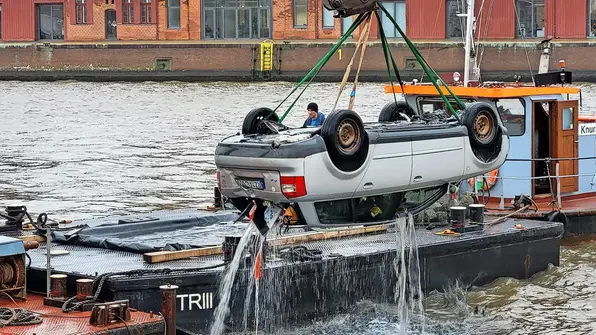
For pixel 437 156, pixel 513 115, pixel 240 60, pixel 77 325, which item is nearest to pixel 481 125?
pixel 437 156

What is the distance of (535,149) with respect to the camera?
1842 cm

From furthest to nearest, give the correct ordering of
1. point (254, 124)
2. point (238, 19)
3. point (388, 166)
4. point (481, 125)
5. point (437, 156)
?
point (238, 19), point (481, 125), point (437, 156), point (254, 124), point (388, 166)

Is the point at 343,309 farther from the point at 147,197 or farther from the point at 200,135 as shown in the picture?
the point at 200,135

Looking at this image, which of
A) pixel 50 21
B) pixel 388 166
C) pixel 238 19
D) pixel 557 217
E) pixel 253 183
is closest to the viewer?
pixel 253 183

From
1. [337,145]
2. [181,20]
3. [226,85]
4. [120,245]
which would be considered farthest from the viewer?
[181,20]

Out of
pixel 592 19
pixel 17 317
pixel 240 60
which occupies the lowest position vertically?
pixel 17 317

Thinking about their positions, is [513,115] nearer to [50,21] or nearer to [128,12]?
[128,12]

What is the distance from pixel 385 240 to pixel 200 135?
24.1 metres

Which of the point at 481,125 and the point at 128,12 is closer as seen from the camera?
the point at 481,125

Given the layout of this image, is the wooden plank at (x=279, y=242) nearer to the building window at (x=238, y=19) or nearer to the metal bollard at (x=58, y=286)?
the metal bollard at (x=58, y=286)

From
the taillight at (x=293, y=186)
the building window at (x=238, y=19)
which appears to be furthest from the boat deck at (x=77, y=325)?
the building window at (x=238, y=19)

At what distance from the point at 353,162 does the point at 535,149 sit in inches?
296

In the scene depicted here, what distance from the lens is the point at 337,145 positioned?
450 inches

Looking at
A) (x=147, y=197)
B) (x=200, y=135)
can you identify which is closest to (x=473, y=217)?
(x=147, y=197)
